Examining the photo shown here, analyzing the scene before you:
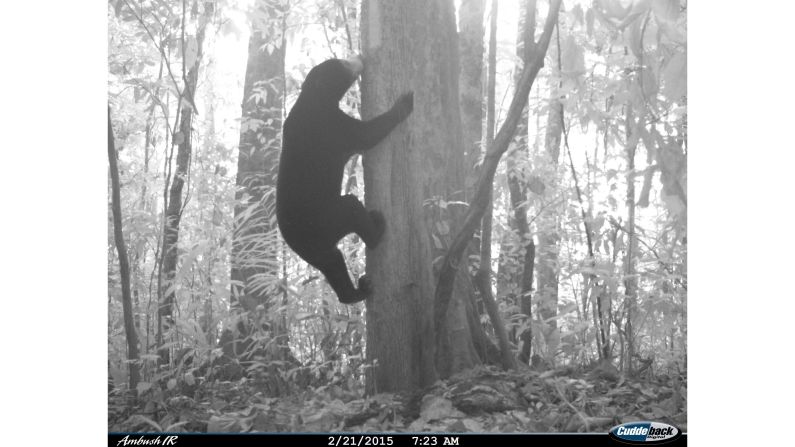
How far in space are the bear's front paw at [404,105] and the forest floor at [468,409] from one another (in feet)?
4.45

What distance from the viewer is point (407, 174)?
3238 millimetres

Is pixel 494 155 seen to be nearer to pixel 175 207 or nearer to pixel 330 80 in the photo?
pixel 330 80

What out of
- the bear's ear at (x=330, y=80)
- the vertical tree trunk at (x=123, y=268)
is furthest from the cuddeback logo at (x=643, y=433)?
the vertical tree trunk at (x=123, y=268)

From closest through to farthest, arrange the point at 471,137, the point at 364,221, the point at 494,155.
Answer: the point at 494,155, the point at 364,221, the point at 471,137

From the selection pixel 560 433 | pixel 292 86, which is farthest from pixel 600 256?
pixel 292 86

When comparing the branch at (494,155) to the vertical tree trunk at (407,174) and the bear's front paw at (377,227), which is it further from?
the bear's front paw at (377,227)

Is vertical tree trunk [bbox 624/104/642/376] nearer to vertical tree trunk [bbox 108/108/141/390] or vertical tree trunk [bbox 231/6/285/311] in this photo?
vertical tree trunk [bbox 231/6/285/311]

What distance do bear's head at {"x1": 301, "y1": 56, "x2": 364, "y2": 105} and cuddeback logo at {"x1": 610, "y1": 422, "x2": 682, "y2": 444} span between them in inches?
90.2

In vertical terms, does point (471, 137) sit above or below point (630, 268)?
above

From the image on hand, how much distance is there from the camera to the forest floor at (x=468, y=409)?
10.0 ft

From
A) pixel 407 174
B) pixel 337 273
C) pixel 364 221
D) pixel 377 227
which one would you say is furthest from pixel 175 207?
pixel 407 174

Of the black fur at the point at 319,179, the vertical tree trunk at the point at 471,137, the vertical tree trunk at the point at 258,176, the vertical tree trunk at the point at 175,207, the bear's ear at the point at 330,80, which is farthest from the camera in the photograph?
the vertical tree trunk at the point at 258,176

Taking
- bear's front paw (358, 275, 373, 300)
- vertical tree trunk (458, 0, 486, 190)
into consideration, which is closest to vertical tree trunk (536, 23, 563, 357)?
vertical tree trunk (458, 0, 486, 190)

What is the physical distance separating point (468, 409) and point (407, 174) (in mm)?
1192
